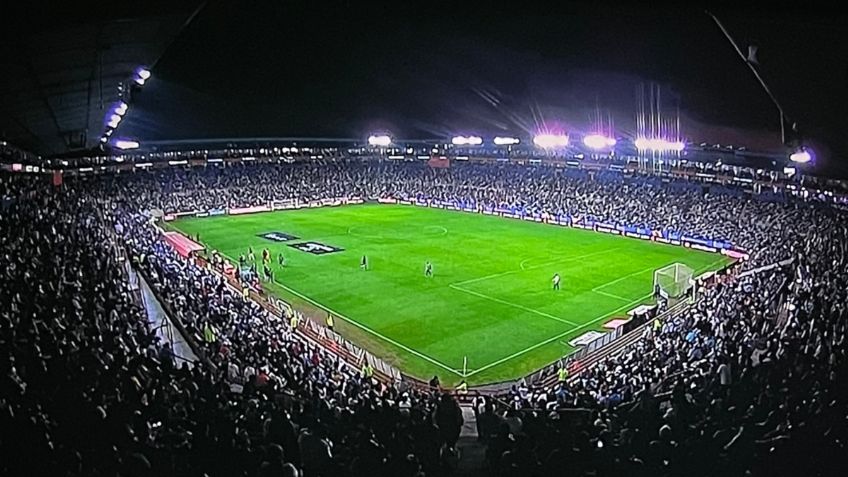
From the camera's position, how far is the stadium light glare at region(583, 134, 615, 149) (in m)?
59.1

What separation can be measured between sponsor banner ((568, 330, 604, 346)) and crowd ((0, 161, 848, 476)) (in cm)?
292

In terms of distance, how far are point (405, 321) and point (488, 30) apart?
37.9 ft

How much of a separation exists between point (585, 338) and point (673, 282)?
8.72 meters

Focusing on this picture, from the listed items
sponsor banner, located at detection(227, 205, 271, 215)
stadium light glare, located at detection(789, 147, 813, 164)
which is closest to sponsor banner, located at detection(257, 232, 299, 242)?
sponsor banner, located at detection(227, 205, 271, 215)

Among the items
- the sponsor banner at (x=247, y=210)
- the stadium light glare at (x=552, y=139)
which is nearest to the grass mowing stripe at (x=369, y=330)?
the sponsor banner at (x=247, y=210)

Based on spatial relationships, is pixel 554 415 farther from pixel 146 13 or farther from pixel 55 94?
pixel 55 94

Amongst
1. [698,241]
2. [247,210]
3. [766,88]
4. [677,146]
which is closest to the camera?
[766,88]

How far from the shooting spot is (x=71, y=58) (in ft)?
41.9

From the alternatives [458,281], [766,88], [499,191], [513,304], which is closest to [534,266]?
[458,281]

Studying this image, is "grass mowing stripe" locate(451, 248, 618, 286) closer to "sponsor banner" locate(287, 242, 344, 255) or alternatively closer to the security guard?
"sponsor banner" locate(287, 242, 344, 255)

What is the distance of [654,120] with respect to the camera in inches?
1721

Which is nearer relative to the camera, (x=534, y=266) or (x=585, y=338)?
(x=585, y=338)

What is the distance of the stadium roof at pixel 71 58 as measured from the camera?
7.28 meters

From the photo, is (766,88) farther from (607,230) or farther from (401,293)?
(607,230)
